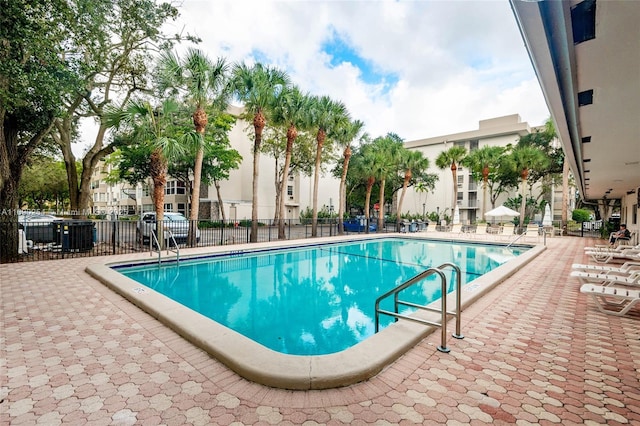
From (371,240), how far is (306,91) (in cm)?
975

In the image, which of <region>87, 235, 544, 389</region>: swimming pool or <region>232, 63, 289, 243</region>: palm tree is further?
<region>232, 63, 289, 243</region>: palm tree

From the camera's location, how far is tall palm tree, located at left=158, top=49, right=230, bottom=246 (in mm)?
11797

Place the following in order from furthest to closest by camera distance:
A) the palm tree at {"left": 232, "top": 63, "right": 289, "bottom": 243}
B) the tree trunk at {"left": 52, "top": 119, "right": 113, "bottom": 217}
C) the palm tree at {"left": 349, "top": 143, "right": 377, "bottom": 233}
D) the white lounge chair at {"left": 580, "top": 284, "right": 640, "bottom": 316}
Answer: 1. the palm tree at {"left": 349, "top": 143, "right": 377, "bottom": 233}
2. the palm tree at {"left": 232, "top": 63, "right": 289, "bottom": 243}
3. the tree trunk at {"left": 52, "top": 119, "right": 113, "bottom": 217}
4. the white lounge chair at {"left": 580, "top": 284, "right": 640, "bottom": 316}

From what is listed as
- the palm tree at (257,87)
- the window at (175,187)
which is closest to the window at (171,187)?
the window at (175,187)

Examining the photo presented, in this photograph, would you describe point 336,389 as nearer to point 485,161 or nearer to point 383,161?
point 383,161

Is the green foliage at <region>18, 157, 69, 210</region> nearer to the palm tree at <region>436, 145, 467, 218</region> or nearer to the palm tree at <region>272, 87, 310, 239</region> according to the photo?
the palm tree at <region>272, 87, 310, 239</region>

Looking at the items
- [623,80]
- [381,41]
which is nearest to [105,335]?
[623,80]

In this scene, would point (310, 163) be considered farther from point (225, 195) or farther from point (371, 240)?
point (371, 240)

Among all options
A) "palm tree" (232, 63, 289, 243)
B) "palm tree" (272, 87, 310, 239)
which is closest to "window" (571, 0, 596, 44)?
"palm tree" (232, 63, 289, 243)

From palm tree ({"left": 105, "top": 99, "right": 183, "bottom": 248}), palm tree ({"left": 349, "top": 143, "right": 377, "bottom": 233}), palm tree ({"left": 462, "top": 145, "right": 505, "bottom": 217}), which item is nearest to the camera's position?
palm tree ({"left": 105, "top": 99, "right": 183, "bottom": 248})

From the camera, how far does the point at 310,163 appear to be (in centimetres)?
2839

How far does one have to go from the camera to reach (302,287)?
8.16m

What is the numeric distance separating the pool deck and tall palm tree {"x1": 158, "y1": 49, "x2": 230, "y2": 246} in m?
8.35

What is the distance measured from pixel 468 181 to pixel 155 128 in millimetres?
40482
